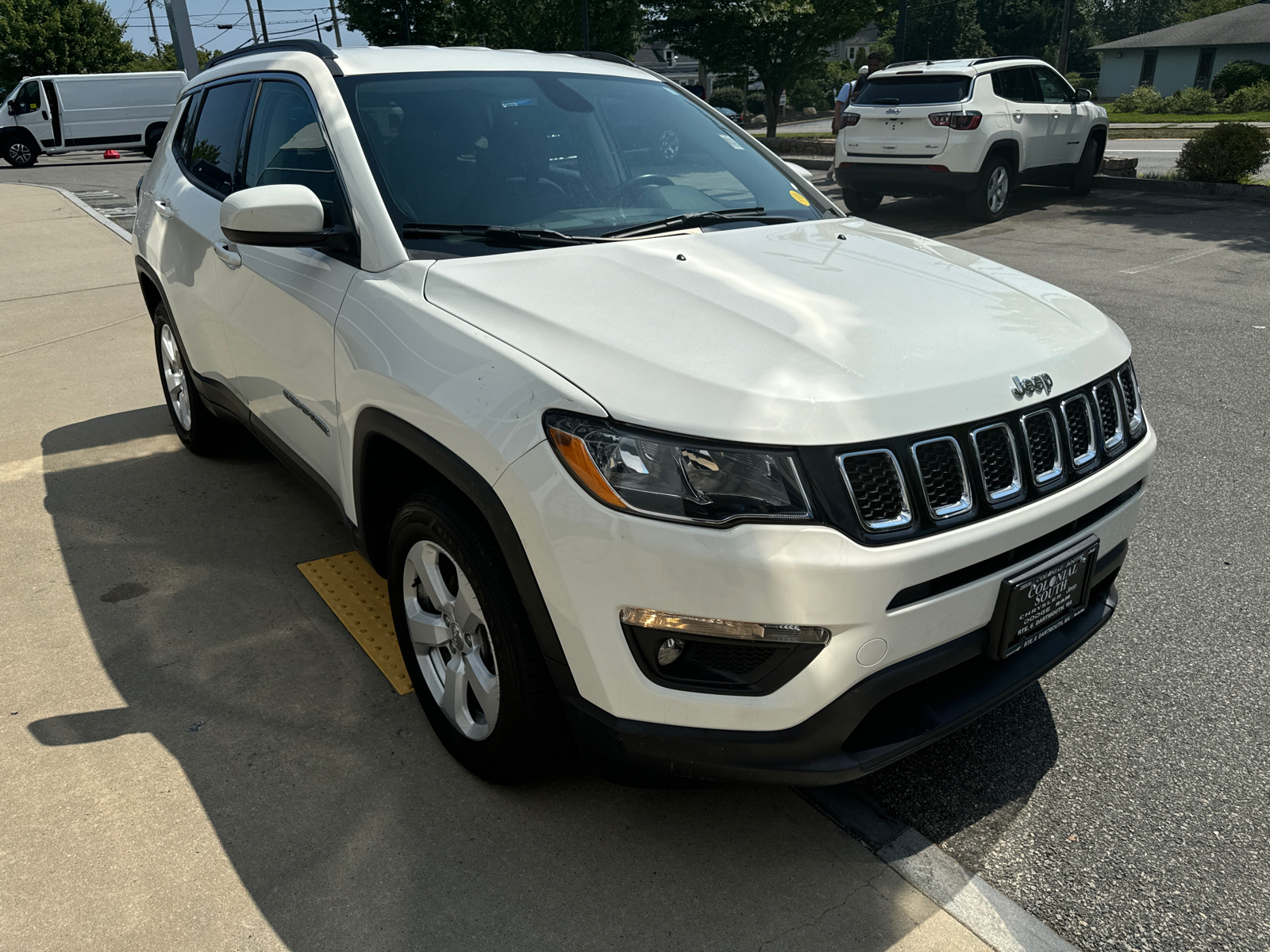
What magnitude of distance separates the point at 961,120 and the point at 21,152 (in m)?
26.2

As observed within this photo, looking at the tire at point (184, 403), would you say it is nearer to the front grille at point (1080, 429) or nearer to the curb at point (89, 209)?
the front grille at point (1080, 429)

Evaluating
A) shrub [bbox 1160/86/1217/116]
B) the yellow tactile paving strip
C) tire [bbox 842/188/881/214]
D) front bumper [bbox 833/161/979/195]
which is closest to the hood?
the yellow tactile paving strip

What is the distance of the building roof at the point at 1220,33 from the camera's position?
4978 centimetres

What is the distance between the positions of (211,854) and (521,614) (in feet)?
3.25

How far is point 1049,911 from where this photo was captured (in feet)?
7.27

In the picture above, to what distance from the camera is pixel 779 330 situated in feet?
7.29

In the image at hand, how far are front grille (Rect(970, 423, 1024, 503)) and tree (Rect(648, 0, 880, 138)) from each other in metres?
27.1

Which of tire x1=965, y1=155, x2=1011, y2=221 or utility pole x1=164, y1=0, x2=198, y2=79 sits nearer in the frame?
tire x1=965, y1=155, x2=1011, y2=221

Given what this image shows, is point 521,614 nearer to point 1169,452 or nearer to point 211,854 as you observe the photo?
point 211,854

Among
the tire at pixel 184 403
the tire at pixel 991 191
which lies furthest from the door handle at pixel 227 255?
the tire at pixel 991 191

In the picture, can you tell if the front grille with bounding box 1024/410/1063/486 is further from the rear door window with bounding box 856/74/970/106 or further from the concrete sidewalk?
the rear door window with bounding box 856/74/970/106

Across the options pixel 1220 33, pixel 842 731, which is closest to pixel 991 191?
pixel 842 731

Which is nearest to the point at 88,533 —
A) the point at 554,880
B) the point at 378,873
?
the point at 378,873

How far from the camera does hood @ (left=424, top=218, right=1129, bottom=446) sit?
1.96m
